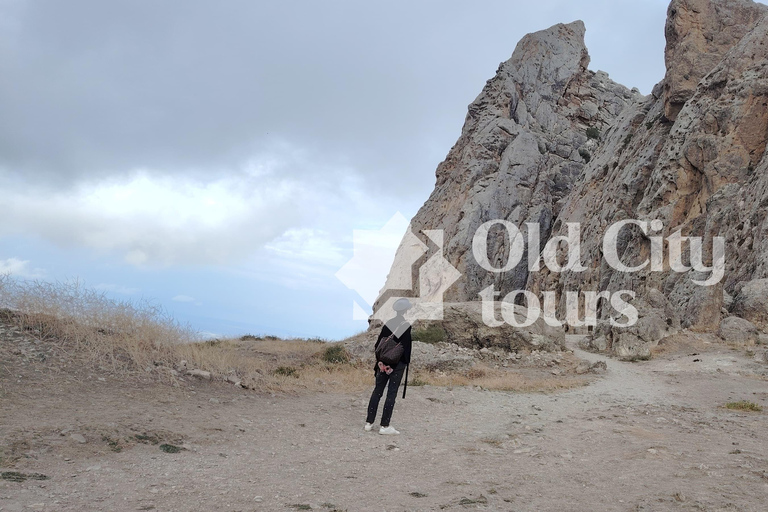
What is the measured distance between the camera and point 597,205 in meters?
40.0

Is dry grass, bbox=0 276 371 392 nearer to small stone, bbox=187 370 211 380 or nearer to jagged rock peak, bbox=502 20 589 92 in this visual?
small stone, bbox=187 370 211 380

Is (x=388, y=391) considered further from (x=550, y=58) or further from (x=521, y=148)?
(x=550, y=58)

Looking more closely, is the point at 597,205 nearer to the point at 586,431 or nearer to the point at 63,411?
the point at 586,431

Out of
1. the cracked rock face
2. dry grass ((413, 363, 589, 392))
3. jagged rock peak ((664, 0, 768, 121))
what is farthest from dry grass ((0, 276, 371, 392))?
the cracked rock face

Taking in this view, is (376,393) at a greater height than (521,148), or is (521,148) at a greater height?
(521,148)

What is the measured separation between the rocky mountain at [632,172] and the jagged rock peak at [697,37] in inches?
3.9

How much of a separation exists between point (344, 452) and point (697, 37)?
1680 inches

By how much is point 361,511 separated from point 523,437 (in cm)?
396

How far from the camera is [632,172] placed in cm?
3653

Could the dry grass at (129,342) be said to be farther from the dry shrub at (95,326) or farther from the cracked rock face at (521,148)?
the cracked rock face at (521,148)

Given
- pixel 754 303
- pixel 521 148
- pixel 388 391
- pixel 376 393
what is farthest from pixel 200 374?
pixel 521 148

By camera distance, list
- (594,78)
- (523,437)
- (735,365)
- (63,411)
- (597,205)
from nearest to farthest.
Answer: (63,411) < (523,437) < (735,365) < (597,205) < (594,78)

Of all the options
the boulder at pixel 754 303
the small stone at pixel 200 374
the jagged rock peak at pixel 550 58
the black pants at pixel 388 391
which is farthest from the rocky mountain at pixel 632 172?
the small stone at pixel 200 374

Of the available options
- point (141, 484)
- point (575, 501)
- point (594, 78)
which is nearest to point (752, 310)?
point (575, 501)
